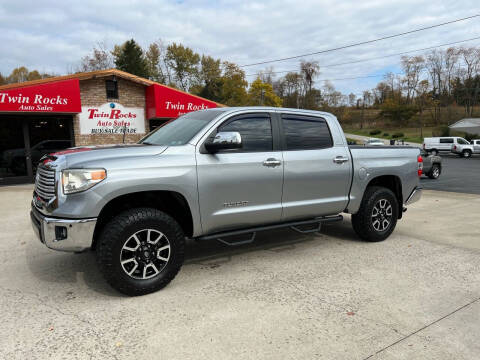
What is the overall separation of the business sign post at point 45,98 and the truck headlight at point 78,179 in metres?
11.1

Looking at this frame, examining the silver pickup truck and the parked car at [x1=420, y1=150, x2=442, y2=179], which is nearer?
the silver pickup truck

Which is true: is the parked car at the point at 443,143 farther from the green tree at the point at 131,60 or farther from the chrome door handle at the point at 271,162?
the green tree at the point at 131,60

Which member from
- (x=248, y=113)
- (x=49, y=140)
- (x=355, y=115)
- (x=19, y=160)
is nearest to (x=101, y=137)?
(x=49, y=140)

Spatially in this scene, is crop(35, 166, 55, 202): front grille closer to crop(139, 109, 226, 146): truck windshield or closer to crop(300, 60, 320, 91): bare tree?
crop(139, 109, 226, 146): truck windshield

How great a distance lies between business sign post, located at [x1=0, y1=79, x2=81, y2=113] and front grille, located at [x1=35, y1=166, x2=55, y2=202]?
10355 mm

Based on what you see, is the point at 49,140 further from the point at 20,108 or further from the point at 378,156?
the point at 378,156

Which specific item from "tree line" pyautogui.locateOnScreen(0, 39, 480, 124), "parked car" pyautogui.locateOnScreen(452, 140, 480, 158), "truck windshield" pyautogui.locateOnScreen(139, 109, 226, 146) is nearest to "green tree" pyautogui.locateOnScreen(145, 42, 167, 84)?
"tree line" pyautogui.locateOnScreen(0, 39, 480, 124)

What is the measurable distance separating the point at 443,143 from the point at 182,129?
35556 mm

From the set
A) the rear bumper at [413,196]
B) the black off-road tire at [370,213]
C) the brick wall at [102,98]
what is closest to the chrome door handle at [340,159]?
the black off-road tire at [370,213]

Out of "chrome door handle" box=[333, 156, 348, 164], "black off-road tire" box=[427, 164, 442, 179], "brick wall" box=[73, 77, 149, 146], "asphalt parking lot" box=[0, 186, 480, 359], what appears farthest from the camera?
"black off-road tire" box=[427, 164, 442, 179]

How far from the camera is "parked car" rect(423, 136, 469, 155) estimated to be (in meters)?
32.5

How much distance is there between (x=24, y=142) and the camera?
44.0 feet

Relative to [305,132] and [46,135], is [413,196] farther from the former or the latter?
[46,135]

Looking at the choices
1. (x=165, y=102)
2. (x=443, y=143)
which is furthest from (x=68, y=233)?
(x=443, y=143)
